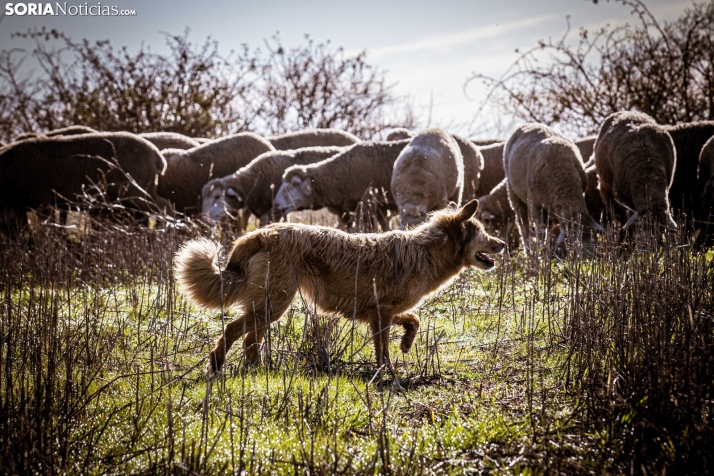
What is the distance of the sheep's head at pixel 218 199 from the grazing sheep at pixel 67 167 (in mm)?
1176

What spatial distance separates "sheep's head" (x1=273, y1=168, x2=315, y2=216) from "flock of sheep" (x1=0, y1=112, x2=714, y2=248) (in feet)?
0.07

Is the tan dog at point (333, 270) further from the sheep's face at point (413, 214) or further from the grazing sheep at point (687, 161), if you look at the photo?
the grazing sheep at point (687, 161)

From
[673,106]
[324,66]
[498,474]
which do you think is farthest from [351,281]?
[324,66]

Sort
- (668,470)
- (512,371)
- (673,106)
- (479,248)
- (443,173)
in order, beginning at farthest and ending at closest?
(673,106) < (443,173) < (479,248) < (512,371) < (668,470)

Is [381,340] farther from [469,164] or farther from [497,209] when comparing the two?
[469,164]

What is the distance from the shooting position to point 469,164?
45.9 feet

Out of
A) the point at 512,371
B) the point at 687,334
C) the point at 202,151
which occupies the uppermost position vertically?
the point at 202,151

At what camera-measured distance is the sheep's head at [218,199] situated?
1391cm

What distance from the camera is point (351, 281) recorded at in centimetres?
563

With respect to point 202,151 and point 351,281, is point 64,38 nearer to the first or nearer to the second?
point 202,151

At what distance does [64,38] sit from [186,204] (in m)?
8.45

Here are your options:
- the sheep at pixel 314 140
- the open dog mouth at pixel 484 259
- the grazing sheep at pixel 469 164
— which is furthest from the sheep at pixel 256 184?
the open dog mouth at pixel 484 259

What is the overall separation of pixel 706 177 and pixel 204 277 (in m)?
8.45

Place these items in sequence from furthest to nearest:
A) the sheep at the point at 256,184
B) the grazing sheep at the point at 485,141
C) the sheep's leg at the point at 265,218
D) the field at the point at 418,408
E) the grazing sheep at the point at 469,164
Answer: the grazing sheep at the point at 485,141 < the sheep at the point at 256,184 < the grazing sheep at the point at 469,164 < the sheep's leg at the point at 265,218 < the field at the point at 418,408
